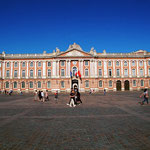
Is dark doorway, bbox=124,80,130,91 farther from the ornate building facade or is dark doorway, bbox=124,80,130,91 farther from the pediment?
the pediment

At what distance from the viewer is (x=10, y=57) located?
50.5 meters

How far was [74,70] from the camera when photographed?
1955 inches

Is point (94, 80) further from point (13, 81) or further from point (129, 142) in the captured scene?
point (129, 142)

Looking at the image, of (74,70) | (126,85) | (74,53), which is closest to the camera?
(74,53)

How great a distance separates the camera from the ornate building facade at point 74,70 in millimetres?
49062

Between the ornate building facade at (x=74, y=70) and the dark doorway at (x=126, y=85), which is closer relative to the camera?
the ornate building facade at (x=74, y=70)

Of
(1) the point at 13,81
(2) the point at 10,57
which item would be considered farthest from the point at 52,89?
(2) the point at 10,57

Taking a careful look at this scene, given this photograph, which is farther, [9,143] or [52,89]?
[52,89]

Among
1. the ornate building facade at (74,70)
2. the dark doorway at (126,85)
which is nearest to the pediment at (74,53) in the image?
the ornate building facade at (74,70)

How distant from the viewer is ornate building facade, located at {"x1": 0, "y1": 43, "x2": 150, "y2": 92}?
49062 millimetres

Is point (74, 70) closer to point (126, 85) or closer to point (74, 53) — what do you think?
point (74, 53)

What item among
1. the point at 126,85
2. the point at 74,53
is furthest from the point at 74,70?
the point at 126,85

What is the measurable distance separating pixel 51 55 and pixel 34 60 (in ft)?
21.8

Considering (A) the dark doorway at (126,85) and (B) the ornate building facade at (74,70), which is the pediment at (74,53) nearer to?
(B) the ornate building facade at (74,70)
